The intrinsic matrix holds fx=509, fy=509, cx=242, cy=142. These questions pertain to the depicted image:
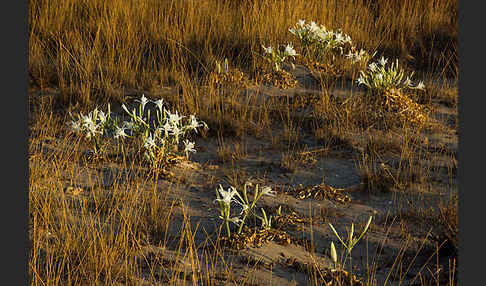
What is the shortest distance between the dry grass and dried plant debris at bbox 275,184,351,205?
0.24 m

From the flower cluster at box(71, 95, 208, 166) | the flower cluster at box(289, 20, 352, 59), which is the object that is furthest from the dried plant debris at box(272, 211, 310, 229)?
the flower cluster at box(289, 20, 352, 59)

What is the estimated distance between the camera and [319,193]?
4.01 meters

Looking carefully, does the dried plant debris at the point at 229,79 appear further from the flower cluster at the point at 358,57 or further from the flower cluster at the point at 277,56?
the flower cluster at the point at 358,57

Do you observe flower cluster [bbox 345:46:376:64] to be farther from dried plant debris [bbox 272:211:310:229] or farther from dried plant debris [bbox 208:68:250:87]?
dried plant debris [bbox 272:211:310:229]

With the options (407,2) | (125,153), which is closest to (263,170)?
(125,153)

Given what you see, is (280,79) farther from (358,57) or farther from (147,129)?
(147,129)

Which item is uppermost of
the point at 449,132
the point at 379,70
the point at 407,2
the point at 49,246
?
the point at 407,2

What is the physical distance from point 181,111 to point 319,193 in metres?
1.79

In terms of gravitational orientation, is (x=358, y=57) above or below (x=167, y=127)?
above

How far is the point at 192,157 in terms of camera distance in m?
4.59

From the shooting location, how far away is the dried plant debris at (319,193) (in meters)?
3.97

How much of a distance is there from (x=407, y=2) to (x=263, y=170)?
18.0ft

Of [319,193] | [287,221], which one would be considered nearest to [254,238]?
[287,221]

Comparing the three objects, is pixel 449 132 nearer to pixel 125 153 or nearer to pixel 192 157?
pixel 192 157
